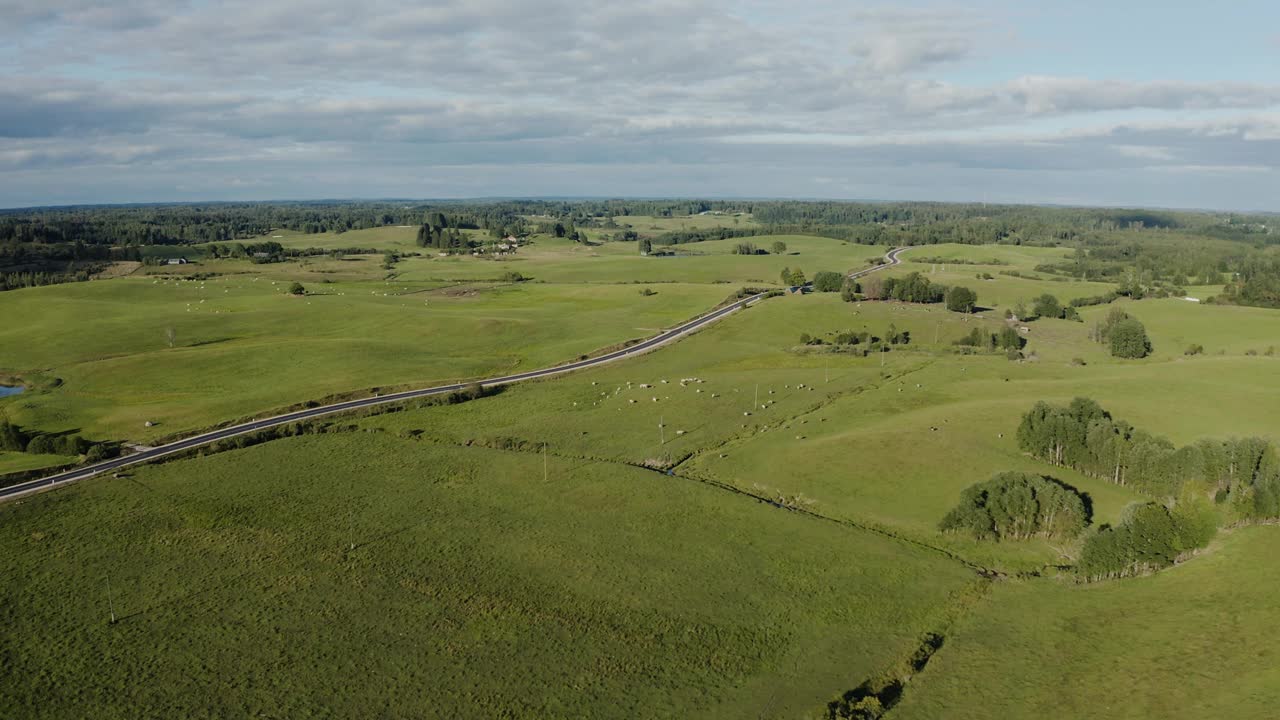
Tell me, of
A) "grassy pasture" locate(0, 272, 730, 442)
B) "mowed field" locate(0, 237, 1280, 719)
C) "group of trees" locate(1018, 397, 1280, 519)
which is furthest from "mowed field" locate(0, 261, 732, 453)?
"group of trees" locate(1018, 397, 1280, 519)

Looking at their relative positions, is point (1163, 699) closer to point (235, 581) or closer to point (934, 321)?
point (235, 581)

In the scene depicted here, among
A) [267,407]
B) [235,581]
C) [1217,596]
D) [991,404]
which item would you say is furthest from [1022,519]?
[267,407]

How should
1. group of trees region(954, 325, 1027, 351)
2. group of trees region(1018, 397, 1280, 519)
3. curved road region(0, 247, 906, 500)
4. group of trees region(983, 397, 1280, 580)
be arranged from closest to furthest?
group of trees region(983, 397, 1280, 580) < group of trees region(1018, 397, 1280, 519) < curved road region(0, 247, 906, 500) < group of trees region(954, 325, 1027, 351)

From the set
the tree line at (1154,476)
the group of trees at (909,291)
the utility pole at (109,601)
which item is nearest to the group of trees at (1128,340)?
the group of trees at (909,291)

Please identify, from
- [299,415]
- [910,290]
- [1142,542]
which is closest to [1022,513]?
[1142,542]

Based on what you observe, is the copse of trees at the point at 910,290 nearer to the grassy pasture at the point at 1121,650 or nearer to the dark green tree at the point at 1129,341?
the dark green tree at the point at 1129,341

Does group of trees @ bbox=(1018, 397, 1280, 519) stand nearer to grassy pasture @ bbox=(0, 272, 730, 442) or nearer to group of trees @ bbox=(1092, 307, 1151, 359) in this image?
group of trees @ bbox=(1092, 307, 1151, 359)
